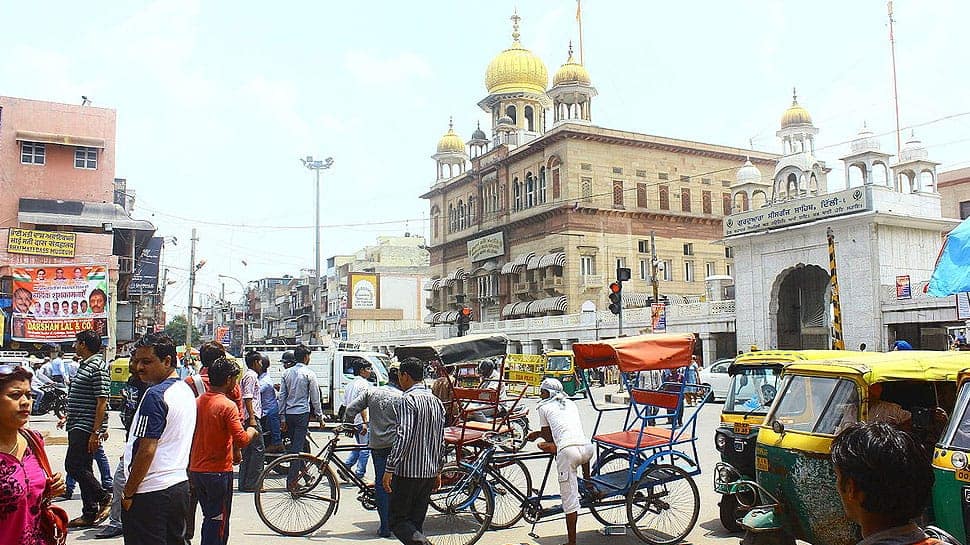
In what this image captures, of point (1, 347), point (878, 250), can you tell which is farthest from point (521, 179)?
point (1, 347)

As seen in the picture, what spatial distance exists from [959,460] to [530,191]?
5168 cm

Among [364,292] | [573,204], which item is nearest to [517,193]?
[573,204]

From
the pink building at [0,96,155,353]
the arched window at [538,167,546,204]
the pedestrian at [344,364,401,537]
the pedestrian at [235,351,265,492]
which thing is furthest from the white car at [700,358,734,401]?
the arched window at [538,167,546,204]

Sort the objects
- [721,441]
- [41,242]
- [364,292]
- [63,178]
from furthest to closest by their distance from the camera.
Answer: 1. [364,292]
2. [63,178]
3. [41,242]
4. [721,441]

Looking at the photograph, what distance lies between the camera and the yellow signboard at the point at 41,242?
103 feet

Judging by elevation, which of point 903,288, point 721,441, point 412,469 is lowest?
point 721,441

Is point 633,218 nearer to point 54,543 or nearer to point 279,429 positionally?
point 279,429

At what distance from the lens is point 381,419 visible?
704 centimetres

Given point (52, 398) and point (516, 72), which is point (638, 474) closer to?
point (52, 398)

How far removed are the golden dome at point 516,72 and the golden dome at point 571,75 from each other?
6943 millimetres

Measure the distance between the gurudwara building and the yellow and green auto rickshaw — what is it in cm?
4244

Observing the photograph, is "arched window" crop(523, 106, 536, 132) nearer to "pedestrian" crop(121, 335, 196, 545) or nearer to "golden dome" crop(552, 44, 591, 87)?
"golden dome" crop(552, 44, 591, 87)

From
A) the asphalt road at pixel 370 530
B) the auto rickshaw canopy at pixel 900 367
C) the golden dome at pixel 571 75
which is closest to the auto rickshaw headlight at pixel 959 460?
the auto rickshaw canopy at pixel 900 367

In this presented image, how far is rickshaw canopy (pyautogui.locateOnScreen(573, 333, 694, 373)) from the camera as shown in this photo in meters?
7.88
